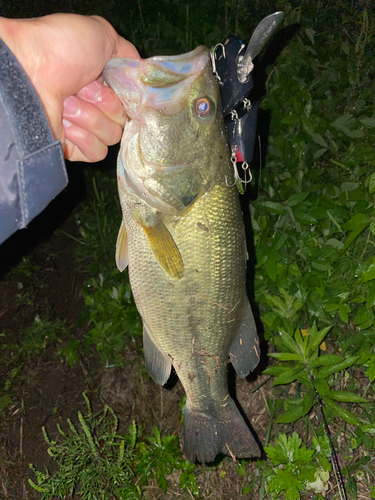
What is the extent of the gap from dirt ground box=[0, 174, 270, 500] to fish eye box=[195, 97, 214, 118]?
2.75 m

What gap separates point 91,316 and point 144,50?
325 centimetres

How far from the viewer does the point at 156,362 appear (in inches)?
76.4

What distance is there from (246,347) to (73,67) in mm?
1446

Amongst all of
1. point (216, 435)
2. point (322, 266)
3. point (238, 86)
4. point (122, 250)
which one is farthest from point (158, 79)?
point (322, 266)

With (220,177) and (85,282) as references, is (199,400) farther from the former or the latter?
(85,282)

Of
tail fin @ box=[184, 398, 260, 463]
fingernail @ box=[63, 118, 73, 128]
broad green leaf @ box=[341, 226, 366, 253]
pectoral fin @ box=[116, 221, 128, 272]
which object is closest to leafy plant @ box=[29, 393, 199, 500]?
tail fin @ box=[184, 398, 260, 463]

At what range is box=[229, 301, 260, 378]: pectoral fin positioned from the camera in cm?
184

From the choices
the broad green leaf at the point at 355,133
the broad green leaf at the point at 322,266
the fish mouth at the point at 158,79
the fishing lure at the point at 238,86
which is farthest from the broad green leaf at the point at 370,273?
the fish mouth at the point at 158,79

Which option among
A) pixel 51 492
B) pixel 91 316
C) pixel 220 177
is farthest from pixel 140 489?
pixel 220 177

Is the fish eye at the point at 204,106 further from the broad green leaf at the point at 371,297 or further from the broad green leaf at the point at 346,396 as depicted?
the broad green leaf at the point at 346,396

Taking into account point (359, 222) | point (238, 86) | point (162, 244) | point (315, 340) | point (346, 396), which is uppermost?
point (238, 86)

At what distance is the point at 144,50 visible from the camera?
4.73 metres

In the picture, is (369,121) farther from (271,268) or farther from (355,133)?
(271,268)

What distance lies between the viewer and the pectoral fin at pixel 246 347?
1.84 metres
